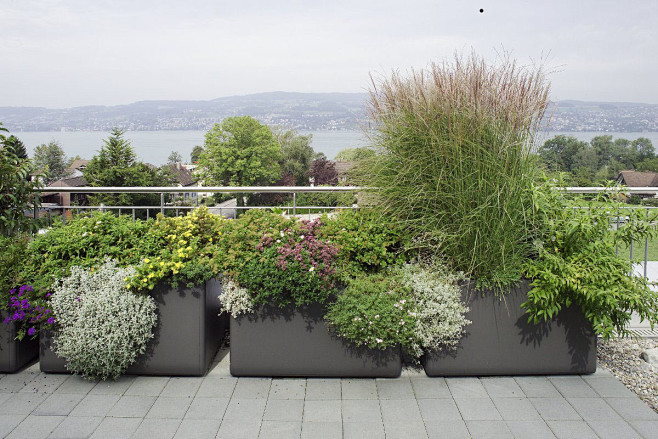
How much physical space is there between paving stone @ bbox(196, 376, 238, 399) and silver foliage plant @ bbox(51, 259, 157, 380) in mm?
386

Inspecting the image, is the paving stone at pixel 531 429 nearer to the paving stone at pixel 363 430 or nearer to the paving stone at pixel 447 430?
the paving stone at pixel 447 430

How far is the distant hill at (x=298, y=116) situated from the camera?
338cm

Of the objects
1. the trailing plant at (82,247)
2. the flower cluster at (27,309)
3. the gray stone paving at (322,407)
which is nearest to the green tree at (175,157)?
the trailing plant at (82,247)

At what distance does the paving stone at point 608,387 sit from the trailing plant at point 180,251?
7.09ft

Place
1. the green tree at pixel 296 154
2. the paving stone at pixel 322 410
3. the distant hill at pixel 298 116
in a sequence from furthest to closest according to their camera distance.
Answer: the green tree at pixel 296 154
the distant hill at pixel 298 116
the paving stone at pixel 322 410

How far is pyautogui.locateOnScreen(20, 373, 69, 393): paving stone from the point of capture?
97.7 inches

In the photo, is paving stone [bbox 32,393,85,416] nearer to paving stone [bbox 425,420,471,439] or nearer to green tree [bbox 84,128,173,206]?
paving stone [bbox 425,420,471,439]

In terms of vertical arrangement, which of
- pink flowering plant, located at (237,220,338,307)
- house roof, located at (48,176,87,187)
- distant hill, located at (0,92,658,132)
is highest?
distant hill, located at (0,92,658,132)

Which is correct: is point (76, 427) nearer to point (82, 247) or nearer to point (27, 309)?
point (27, 309)

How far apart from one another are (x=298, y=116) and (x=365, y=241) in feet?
112

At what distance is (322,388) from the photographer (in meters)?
2.54

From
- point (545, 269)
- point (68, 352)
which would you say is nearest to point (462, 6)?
point (545, 269)

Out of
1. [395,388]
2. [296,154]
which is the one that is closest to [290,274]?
[395,388]

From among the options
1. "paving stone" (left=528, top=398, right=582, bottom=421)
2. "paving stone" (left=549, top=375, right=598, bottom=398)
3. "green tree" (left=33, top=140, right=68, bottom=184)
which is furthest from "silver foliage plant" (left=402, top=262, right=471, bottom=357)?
"green tree" (left=33, top=140, right=68, bottom=184)
